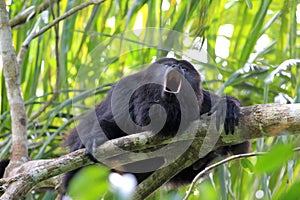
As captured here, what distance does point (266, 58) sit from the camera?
11.2ft

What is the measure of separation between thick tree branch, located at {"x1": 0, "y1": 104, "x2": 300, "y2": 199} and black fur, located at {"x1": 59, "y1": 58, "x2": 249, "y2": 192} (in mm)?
214

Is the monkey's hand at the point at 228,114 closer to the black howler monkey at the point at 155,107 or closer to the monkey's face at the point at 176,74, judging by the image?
the black howler monkey at the point at 155,107

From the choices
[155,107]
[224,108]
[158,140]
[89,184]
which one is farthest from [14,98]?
[89,184]

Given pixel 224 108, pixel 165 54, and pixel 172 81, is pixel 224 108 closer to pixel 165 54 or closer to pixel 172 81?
pixel 172 81

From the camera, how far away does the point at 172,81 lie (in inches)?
87.4

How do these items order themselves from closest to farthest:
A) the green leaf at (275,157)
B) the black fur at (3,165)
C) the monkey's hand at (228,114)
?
the green leaf at (275,157), the monkey's hand at (228,114), the black fur at (3,165)

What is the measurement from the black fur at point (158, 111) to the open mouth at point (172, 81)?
0.07 ft

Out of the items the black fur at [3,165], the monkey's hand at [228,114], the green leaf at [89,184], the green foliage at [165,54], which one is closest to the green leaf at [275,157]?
the green leaf at [89,184]

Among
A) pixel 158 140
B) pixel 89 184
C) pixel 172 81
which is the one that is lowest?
pixel 158 140

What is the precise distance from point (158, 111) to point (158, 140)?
404 mm

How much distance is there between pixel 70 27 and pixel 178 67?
63 centimetres

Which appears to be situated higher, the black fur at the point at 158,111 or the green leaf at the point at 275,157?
the green leaf at the point at 275,157

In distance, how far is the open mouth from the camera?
84.8 inches

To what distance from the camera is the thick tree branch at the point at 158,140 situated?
5.10ft
